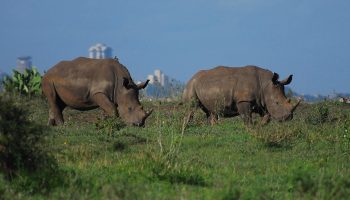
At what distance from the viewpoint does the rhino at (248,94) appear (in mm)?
18750

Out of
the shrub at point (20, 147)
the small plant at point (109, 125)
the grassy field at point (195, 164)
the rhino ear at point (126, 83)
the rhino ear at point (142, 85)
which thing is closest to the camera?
the grassy field at point (195, 164)

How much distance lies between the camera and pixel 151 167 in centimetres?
926

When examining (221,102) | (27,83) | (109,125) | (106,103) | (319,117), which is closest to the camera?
(109,125)

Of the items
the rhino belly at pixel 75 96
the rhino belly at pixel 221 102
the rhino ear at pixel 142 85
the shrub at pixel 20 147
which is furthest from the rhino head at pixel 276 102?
the shrub at pixel 20 147

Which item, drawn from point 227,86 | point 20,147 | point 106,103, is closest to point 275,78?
point 227,86

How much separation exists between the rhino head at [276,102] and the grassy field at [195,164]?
1.20 metres

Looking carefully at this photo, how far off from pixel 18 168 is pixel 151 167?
5.93 ft

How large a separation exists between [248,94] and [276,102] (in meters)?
0.87

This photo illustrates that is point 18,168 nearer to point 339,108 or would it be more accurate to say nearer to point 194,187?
point 194,187

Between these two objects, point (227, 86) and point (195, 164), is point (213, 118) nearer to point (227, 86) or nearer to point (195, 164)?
point (227, 86)

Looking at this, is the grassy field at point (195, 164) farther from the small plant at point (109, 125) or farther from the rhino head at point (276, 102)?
the rhino head at point (276, 102)

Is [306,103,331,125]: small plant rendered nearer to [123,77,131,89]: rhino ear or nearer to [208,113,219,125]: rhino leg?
[208,113,219,125]: rhino leg

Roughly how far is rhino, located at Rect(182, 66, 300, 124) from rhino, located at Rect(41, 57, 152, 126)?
6.42 feet

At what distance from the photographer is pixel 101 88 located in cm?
1792
